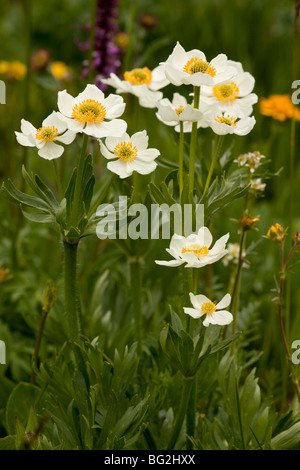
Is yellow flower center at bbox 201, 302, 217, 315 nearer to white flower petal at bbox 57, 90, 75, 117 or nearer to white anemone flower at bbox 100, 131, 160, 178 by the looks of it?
white anemone flower at bbox 100, 131, 160, 178

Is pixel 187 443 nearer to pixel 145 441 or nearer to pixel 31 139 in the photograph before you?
pixel 145 441

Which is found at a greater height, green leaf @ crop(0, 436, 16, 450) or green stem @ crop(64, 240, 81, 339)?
green stem @ crop(64, 240, 81, 339)

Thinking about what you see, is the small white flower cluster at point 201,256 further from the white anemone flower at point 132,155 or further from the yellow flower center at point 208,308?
the white anemone flower at point 132,155

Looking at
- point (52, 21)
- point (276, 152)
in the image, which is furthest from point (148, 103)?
point (52, 21)

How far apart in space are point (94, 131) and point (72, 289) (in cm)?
26

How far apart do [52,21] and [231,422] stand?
231 cm

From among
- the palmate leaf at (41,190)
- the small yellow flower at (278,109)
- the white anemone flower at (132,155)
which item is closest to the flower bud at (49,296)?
the palmate leaf at (41,190)

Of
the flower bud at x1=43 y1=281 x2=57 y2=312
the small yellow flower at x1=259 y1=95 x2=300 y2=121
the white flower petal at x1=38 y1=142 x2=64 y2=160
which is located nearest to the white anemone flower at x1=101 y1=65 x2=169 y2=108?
the white flower petal at x1=38 y1=142 x2=64 y2=160

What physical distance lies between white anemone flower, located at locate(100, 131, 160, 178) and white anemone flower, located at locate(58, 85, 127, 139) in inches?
1.4

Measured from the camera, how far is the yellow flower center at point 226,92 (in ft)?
3.13

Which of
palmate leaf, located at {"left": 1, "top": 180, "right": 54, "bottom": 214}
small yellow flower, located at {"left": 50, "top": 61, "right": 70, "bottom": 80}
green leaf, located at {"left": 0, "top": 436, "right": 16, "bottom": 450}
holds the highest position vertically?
small yellow flower, located at {"left": 50, "top": 61, "right": 70, "bottom": 80}

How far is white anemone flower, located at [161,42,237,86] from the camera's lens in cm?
83

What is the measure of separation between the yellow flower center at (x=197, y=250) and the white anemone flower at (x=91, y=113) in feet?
0.56

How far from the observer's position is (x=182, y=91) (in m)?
2.51
